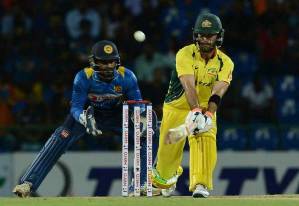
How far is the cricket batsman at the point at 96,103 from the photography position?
1080 cm

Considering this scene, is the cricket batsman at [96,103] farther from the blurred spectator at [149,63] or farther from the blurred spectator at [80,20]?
the blurred spectator at [80,20]

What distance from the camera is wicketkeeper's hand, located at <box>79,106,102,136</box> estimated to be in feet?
34.6

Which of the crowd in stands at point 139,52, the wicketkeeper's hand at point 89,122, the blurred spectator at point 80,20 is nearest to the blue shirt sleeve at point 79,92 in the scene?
the wicketkeeper's hand at point 89,122

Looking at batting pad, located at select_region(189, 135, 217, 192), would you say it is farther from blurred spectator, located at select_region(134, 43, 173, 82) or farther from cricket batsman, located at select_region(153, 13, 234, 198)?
blurred spectator, located at select_region(134, 43, 173, 82)

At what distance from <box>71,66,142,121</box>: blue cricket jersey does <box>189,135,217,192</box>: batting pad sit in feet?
3.32

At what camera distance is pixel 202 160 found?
1023 centimetres

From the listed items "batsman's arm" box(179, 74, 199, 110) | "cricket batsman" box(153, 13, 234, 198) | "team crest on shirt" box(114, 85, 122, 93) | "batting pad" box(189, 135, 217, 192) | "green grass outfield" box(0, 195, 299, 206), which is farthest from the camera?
"team crest on shirt" box(114, 85, 122, 93)

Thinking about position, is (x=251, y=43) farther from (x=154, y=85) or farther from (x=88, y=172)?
(x=88, y=172)

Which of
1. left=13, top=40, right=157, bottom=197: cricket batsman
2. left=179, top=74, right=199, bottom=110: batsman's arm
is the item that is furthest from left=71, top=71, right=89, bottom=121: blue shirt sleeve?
left=179, top=74, right=199, bottom=110: batsman's arm

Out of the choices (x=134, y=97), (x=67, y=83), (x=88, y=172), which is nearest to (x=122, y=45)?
(x=67, y=83)

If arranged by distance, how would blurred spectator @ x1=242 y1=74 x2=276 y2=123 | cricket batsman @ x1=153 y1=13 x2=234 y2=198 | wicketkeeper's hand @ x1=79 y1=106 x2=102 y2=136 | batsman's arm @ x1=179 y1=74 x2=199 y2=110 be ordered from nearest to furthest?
batsman's arm @ x1=179 y1=74 x2=199 y2=110, cricket batsman @ x1=153 y1=13 x2=234 y2=198, wicketkeeper's hand @ x1=79 y1=106 x2=102 y2=136, blurred spectator @ x1=242 y1=74 x2=276 y2=123

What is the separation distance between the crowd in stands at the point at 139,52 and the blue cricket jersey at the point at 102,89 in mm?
3510

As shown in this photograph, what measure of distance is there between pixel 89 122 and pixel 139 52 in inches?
223

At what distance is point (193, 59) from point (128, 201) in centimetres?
165
